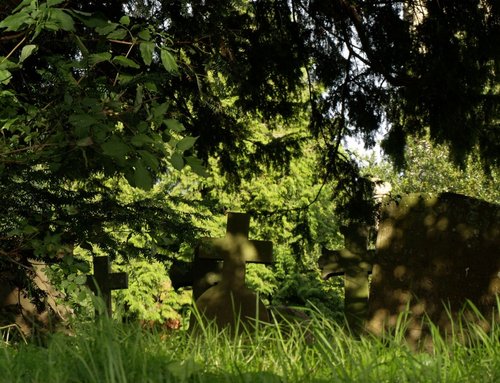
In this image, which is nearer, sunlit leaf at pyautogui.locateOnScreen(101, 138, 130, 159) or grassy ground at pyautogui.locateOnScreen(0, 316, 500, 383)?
grassy ground at pyautogui.locateOnScreen(0, 316, 500, 383)

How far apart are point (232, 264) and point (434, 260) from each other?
1894 mm

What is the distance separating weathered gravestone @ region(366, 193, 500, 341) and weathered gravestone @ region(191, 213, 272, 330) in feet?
4.16

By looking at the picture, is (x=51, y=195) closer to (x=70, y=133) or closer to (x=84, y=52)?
(x=70, y=133)

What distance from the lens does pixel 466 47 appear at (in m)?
6.68

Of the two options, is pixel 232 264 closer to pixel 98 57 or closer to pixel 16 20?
A: pixel 98 57

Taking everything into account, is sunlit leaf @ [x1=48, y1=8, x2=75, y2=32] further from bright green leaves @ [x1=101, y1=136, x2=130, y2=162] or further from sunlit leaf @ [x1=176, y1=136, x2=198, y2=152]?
sunlit leaf @ [x1=176, y1=136, x2=198, y2=152]

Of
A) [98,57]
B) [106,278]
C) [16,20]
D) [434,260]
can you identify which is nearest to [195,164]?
[98,57]

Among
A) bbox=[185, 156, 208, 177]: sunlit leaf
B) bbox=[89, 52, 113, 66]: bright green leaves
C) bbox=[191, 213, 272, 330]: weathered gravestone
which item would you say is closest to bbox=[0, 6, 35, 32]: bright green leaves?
bbox=[89, 52, 113, 66]: bright green leaves

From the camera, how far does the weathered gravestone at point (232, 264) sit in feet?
22.1

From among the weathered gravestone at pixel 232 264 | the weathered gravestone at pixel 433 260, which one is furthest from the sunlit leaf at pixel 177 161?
the weathered gravestone at pixel 232 264

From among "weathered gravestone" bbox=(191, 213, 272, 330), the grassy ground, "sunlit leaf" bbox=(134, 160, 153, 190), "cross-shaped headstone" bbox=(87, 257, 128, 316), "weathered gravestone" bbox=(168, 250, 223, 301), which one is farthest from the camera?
"cross-shaped headstone" bbox=(87, 257, 128, 316)

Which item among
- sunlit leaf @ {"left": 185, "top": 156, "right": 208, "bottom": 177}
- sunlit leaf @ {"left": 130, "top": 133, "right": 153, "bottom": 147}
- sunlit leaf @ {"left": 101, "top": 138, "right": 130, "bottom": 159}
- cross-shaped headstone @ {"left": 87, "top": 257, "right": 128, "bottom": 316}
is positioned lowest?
cross-shaped headstone @ {"left": 87, "top": 257, "right": 128, "bottom": 316}

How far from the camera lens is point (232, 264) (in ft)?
23.0

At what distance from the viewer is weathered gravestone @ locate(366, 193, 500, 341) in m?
5.75
